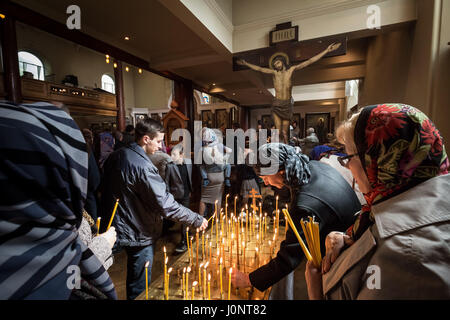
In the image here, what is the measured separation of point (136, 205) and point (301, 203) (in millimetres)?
1381

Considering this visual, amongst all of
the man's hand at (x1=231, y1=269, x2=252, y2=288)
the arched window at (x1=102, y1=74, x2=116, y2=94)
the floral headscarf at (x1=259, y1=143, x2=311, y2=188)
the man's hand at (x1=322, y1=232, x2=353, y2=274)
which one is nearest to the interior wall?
the floral headscarf at (x1=259, y1=143, x2=311, y2=188)

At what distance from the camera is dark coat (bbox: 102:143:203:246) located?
167 cm

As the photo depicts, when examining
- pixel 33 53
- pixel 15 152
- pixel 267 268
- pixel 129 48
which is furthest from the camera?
pixel 33 53

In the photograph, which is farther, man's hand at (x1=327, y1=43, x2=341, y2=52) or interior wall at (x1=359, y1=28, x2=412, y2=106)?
man's hand at (x1=327, y1=43, x2=341, y2=52)

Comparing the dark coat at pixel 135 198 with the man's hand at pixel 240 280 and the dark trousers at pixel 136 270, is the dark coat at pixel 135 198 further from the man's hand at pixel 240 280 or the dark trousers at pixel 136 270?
the man's hand at pixel 240 280

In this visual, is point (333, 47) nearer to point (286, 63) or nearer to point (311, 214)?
point (286, 63)

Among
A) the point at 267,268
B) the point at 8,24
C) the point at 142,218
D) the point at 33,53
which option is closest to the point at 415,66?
the point at 267,268

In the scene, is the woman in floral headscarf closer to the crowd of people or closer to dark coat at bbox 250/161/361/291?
the crowd of people

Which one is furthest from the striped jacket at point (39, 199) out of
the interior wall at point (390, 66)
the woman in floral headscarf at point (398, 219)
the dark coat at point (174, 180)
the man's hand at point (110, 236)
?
the interior wall at point (390, 66)

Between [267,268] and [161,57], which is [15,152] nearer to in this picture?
[267,268]

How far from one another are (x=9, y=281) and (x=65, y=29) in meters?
4.96

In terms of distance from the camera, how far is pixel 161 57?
5320 millimetres

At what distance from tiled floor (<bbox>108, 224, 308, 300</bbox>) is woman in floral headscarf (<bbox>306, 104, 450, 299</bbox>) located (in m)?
1.94

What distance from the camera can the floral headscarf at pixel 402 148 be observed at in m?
0.70
